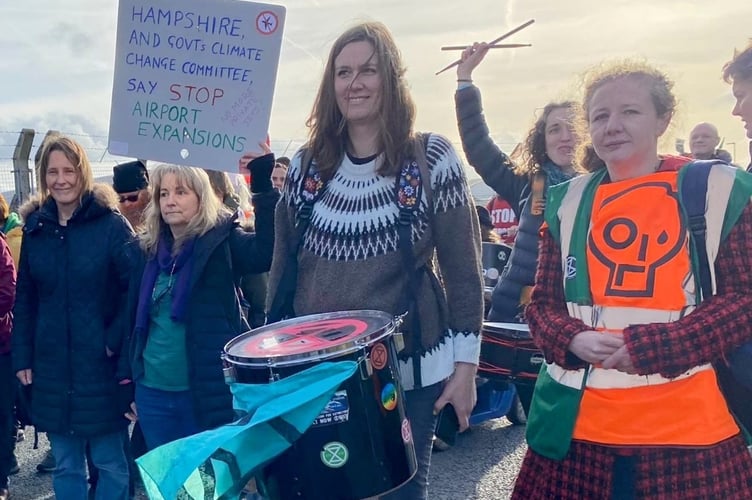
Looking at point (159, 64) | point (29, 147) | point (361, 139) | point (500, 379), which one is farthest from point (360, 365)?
point (29, 147)

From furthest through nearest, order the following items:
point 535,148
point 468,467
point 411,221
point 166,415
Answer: point 468,467 → point 535,148 → point 166,415 → point 411,221

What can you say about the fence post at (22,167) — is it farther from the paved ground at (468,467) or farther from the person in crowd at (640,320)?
the person in crowd at (640,320)

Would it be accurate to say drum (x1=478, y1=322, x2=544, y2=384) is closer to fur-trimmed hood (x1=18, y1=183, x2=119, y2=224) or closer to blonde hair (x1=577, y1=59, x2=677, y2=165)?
blonde hair (x1=577, y1=59, x2=677, y2=165)

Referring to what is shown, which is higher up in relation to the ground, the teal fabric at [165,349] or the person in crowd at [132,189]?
the person in crowd at [132,189]

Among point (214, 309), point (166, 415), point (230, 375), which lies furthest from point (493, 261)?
point (230, 375)

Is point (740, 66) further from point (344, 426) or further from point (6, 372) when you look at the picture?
point (6, 372)

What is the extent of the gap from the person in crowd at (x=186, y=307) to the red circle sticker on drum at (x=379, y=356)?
1172 mm

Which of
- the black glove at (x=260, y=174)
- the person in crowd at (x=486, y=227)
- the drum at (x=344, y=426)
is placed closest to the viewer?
the drum at (x=344, y=426)

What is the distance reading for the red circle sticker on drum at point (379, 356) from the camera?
1.96 meters

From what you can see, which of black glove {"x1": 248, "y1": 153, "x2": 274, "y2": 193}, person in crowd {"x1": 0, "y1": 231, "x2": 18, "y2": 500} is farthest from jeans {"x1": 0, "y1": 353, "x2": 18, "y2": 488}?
black glove {"x1": 248, "y1": 153, "x2": 274, "y2": 193}

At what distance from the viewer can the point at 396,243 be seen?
7.27 feet

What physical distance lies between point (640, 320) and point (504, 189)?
6.56ft

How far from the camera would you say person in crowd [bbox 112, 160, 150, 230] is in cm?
495

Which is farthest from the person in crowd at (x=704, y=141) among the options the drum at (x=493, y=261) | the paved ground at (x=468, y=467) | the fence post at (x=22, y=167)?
the fence post at (x=22, y=167)
